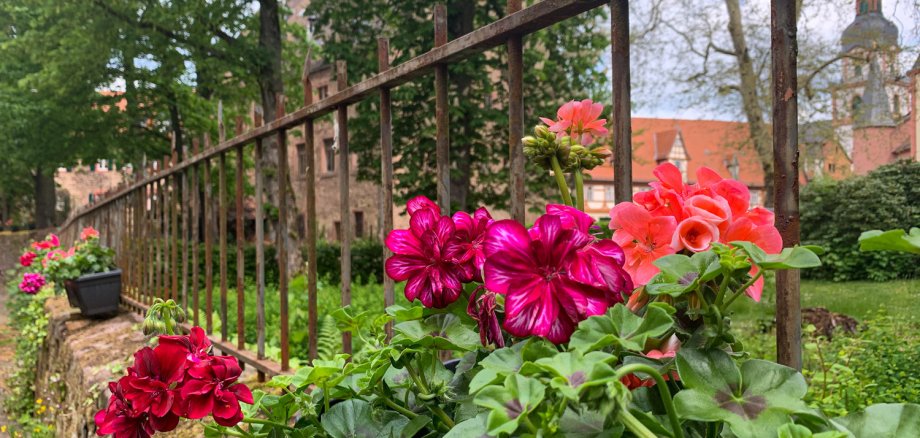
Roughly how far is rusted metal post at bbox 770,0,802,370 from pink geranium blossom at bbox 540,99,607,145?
0.25 metres

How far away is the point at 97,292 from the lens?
5141mm

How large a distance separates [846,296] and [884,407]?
9.23 metres

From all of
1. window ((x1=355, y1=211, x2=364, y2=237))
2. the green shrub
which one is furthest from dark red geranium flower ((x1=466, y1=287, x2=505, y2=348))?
window ((x1=355, y1=211, x2=364, y2=237))

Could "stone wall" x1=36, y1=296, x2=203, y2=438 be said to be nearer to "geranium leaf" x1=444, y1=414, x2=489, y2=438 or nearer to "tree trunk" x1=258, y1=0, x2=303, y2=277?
"geranium leaf" x1=444, y1=414, x2=489, y2=438

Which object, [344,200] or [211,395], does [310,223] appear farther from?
[211,395]

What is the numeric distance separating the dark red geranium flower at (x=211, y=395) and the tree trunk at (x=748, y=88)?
52.4ft

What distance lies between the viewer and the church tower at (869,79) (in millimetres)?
12594

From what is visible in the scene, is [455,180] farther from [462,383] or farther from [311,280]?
[462,383]

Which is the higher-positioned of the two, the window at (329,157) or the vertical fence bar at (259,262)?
the window at (329,157)

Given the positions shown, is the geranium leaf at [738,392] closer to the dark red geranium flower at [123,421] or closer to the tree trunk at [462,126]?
the dark red geranium flower at [123,421]

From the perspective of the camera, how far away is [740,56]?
15961 millimetres

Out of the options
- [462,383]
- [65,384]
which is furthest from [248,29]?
[462,383]

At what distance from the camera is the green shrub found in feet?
31.3

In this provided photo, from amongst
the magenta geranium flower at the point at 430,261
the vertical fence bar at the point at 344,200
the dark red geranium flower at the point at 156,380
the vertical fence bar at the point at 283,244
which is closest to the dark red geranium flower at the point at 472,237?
the magenta geranium flower at the point at 430,261
